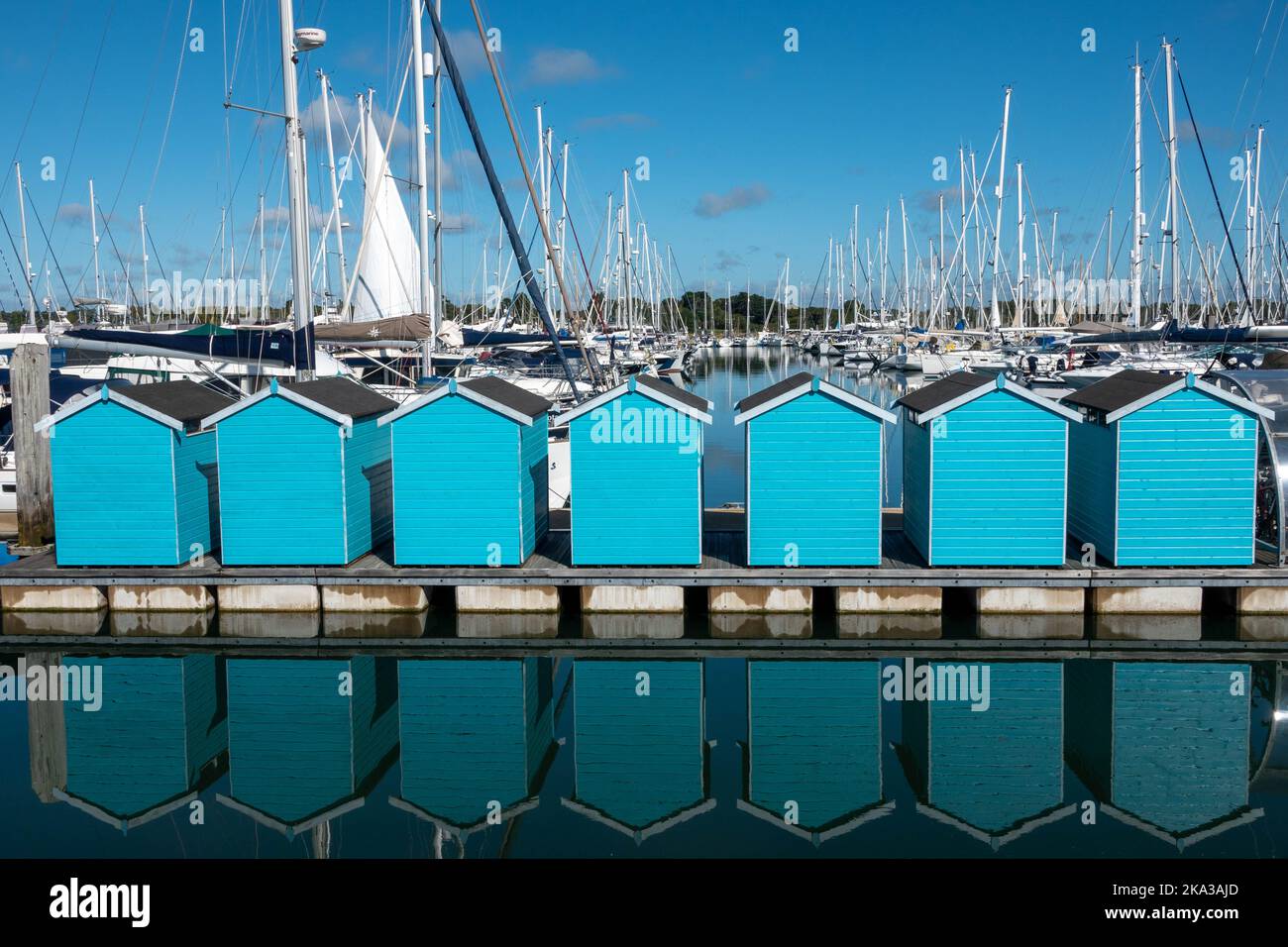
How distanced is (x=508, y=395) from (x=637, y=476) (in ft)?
9.73

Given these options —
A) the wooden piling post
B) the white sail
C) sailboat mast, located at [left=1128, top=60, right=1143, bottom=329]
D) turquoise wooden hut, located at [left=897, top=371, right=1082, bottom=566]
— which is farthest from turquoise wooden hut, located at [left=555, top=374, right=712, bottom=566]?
sailboat mast, located at [left=1128, top=60, right=1143, bottom=329]

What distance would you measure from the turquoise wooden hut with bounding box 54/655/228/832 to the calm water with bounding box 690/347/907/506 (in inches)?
515

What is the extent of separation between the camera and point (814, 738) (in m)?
14.5

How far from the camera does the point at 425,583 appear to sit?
1770 cm

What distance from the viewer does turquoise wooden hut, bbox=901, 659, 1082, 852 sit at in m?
12.3

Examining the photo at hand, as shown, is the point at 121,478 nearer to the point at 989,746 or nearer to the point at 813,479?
the point at 813,479

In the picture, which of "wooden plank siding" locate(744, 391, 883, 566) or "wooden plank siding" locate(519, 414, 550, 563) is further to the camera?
"wooden plank siding" locate(519, 414, 550, 563)

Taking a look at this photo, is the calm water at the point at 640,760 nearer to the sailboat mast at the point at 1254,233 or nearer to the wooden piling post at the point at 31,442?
the wooden piling post at the point at 31,442

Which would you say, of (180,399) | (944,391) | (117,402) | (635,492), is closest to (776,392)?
(944,391)

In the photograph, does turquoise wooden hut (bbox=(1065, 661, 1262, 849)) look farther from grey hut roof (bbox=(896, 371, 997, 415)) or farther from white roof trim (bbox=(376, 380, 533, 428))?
white roof trim (bbox=(376, 380, 533, 428))

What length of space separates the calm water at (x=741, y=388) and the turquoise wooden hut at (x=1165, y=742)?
10946 millimetres

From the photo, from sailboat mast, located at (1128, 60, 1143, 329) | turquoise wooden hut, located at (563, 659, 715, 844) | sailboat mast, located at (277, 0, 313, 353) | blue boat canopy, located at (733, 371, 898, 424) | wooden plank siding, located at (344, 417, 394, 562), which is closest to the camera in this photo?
turquoise wooden hut, located at (563, 659, 715, 844)

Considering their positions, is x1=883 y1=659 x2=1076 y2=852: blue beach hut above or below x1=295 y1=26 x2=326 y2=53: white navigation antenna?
below

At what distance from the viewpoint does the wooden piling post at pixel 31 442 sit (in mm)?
20844
